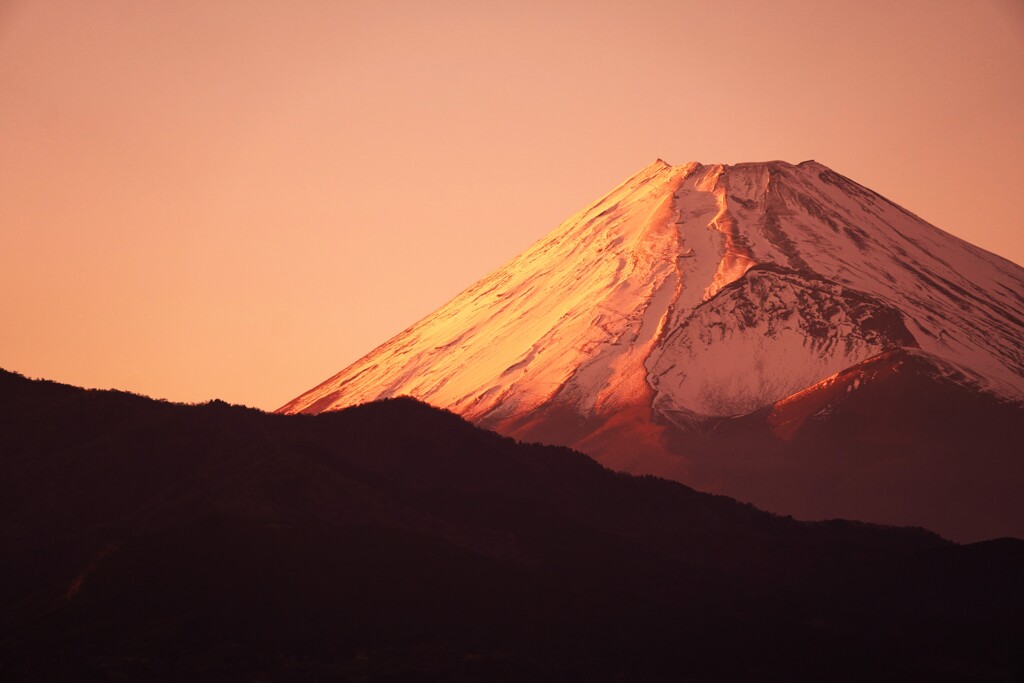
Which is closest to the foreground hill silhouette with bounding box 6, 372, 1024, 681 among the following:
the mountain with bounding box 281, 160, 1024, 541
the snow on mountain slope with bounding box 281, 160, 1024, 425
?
the mountain with bounding box 281, 160, 1024, 541

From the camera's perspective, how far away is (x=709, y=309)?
119375 mm

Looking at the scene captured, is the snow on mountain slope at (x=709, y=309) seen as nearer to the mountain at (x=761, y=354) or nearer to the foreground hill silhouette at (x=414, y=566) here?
the mountain at (x=761, y=354)

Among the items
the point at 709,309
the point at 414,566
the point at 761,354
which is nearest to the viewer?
the point at 414,566

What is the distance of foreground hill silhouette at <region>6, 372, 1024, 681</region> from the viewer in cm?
4088

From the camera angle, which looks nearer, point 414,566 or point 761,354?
point 414,566

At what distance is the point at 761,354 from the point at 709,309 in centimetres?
695

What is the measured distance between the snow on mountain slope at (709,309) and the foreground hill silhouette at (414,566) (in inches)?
2194

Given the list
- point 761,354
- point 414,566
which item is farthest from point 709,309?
point 414,566

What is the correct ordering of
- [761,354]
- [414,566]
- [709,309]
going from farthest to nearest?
[709,309]
[761,354]
[414,566]

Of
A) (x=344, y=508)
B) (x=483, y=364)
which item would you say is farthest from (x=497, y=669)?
(x=483, y=364)

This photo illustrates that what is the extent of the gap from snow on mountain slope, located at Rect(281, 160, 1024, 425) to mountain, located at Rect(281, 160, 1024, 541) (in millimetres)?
204

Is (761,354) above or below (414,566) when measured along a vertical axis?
above

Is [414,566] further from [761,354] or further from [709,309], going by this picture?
[709,309]

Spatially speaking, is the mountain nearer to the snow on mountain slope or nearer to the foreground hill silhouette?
the snow on mountain slope
